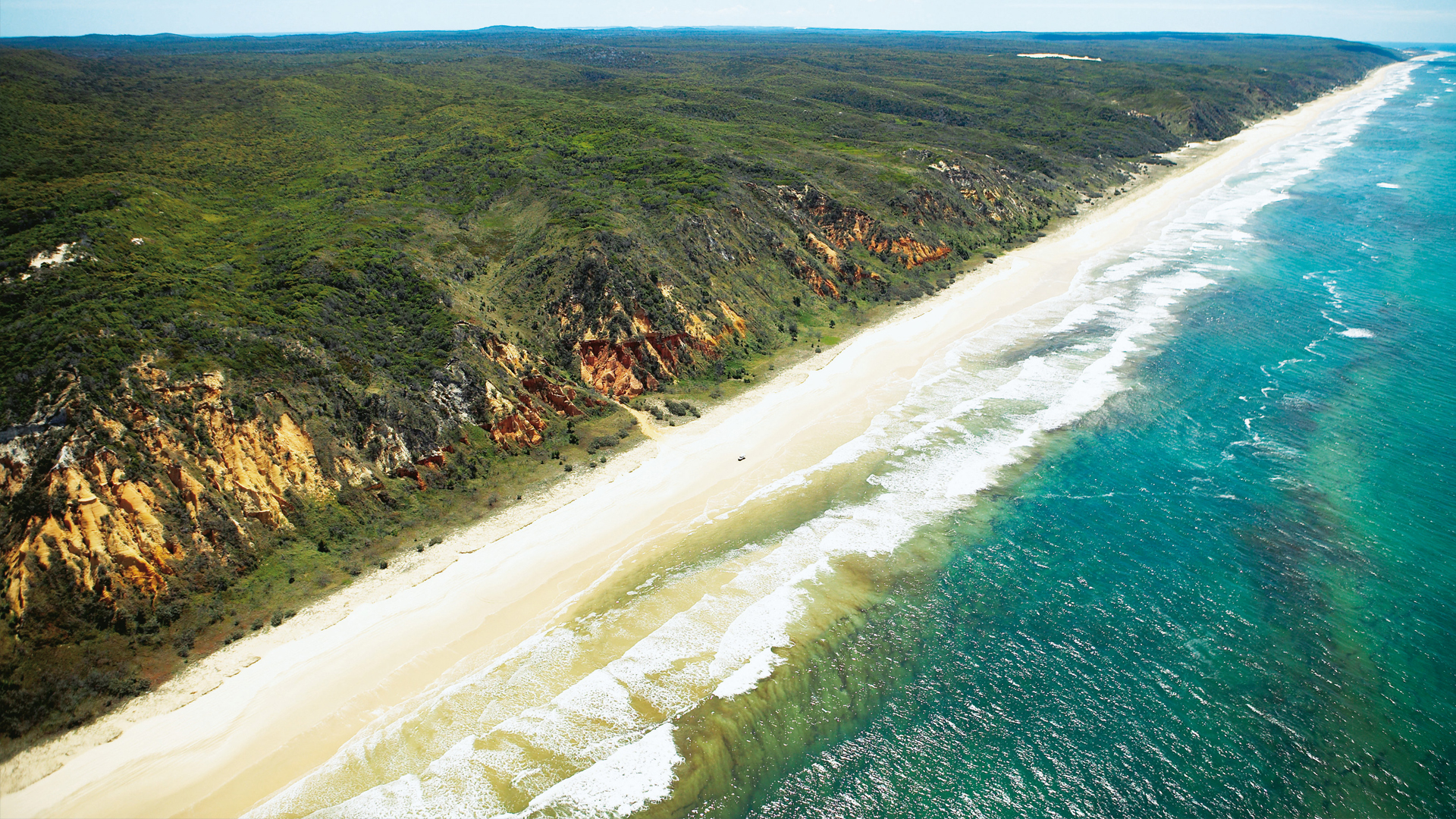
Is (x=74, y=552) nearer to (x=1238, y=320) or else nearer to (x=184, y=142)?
(x=184, y=142)

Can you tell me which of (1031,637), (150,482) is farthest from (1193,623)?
(150,482)

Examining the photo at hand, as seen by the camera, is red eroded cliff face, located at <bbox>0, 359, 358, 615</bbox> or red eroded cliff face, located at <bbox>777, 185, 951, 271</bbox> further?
red eroded cliff face, located at <bbox>777, 185, 951, 271</bbox>

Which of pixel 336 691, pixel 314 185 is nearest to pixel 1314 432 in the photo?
pixel 336 691

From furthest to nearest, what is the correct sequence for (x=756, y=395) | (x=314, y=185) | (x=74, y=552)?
(x=314, y=185), (x=756, y=395), (x=74, y=552)

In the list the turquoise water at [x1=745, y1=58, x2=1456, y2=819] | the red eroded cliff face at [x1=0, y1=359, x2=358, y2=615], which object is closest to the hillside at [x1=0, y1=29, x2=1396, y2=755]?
the red eroded cliff face at [x1=0, y1=359, x2=358, y2=615]

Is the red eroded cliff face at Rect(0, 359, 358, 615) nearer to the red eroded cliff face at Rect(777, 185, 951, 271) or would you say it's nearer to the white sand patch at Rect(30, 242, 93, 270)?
the white sand patch at Rect(30, 242, 93, 270)

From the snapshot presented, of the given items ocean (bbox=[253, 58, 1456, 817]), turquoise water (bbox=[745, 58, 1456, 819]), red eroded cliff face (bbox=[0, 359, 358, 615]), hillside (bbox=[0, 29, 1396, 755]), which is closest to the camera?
turquoise water (bbox=[745, 58, 1456, 819])

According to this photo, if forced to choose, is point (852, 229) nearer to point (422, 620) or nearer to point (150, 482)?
point (422, 620)
